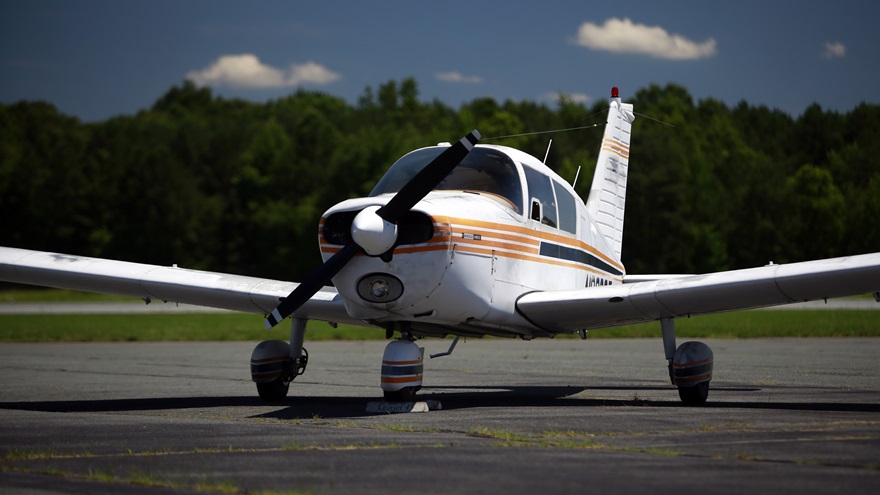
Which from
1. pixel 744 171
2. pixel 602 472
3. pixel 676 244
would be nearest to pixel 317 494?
pixel 602 472

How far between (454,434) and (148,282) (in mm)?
5992

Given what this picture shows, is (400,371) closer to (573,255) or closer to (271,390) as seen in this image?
(271,390)

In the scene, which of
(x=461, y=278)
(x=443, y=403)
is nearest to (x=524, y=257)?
(x=461, y=278)

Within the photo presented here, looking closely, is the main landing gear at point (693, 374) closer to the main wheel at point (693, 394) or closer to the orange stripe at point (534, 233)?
the main wheel at point (693, 394)

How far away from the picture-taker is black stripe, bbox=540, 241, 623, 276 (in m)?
13.2

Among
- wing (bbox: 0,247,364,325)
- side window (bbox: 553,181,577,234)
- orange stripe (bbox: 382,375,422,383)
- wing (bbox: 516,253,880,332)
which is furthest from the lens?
side window (bbox: 553,181,577,234)

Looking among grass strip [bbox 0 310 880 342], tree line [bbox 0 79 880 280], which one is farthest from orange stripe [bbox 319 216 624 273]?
tree line [bbox 0 79 880 280]

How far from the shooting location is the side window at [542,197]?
12852mm

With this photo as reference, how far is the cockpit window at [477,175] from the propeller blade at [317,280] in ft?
4.59

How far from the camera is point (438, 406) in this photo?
11.5m

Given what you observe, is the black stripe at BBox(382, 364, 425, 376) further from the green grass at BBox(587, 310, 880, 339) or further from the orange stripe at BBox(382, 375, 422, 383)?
the green grass at BBox(587, 310, 880, 339)

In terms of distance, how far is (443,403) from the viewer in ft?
41.9

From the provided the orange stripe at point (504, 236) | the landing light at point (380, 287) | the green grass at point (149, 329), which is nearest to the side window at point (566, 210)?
the orange stripe at point (504, 236)

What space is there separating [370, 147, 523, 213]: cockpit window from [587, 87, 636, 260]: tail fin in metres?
5.05
